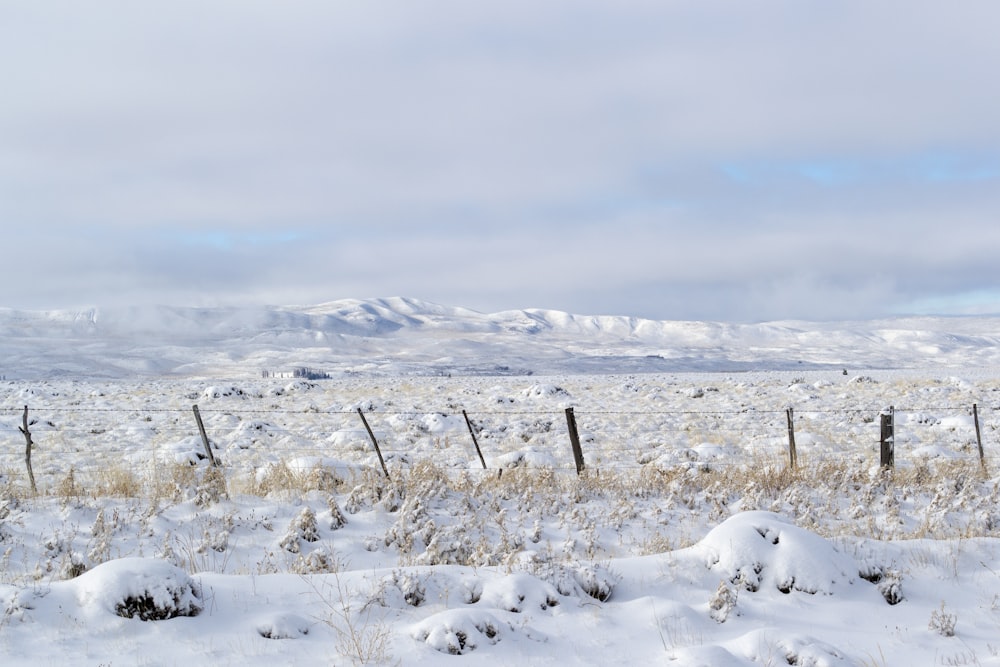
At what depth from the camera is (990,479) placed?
12.6 meters

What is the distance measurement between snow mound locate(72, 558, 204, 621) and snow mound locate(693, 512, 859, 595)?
5.48 m

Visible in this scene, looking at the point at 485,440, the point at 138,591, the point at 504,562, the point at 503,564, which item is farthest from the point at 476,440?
the point at 138,591

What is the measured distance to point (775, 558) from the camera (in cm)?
748

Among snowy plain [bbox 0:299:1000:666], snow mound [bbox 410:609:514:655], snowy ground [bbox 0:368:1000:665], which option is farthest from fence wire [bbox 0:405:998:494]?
snow mound [bbox 410:609:514:655]

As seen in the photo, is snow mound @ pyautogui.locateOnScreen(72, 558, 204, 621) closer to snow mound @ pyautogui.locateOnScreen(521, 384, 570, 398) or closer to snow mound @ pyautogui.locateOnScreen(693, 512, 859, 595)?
snow mound @ pyautogui.locateOnScreen(693, 512, 859, 595)

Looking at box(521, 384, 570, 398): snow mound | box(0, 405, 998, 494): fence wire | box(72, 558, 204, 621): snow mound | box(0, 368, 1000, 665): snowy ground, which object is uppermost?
box(72, 558, 204, 621): snow mound

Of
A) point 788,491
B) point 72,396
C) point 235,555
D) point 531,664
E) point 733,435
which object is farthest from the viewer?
point 72,396

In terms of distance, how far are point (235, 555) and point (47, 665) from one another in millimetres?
3195

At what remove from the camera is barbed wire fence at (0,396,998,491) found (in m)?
14.8

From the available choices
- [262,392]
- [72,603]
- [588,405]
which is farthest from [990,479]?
[262,392]

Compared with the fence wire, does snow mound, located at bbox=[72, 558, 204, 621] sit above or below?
above

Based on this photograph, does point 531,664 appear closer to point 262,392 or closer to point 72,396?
point 262,392

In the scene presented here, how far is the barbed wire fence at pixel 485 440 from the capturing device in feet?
48.5

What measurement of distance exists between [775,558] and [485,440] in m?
12.9
